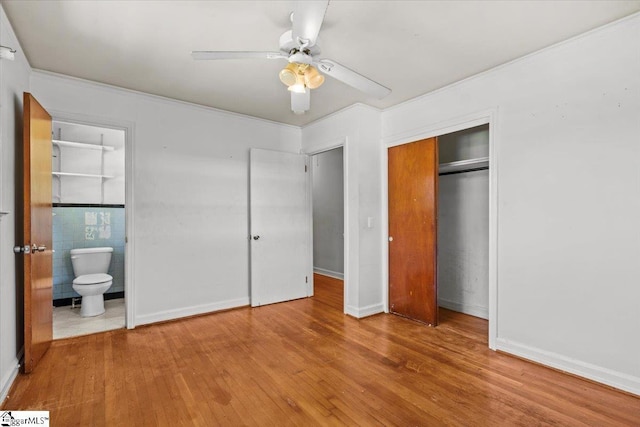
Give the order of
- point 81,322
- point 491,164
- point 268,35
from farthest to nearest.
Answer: point 81,322, point 491,164, point 268,35

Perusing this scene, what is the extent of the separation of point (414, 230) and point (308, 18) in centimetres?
249

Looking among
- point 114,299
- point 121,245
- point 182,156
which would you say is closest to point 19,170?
point 182,156

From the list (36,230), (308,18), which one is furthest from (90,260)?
(308,18)

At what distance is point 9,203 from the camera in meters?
2.16

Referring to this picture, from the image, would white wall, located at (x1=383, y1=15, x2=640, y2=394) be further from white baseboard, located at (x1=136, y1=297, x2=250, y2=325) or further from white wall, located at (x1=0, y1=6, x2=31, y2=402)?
white wall, located at (x1=0, y1=6, x2=31, y2=402)

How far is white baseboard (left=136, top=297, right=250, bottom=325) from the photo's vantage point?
329 cm

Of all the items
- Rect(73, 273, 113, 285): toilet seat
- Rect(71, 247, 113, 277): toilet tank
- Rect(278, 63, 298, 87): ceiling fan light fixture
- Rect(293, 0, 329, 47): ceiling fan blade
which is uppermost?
Rect(293, 0, 329, 47): ceiling fan blade

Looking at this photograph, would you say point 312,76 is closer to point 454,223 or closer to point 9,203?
point 9,203

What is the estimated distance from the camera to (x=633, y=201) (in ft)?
6.68

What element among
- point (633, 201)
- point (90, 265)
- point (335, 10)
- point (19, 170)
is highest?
point (335, 10)

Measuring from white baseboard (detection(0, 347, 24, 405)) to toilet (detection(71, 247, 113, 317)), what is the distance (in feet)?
3.95

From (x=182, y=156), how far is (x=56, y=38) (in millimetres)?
1463

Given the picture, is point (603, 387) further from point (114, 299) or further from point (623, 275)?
point (114, 299)

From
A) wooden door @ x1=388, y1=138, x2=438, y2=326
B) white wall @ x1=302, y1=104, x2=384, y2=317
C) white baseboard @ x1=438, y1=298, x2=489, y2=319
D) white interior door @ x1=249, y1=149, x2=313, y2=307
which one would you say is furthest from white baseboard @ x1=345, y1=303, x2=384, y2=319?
white interior door @ x1=249, y1=149, x2=313, y2=307
